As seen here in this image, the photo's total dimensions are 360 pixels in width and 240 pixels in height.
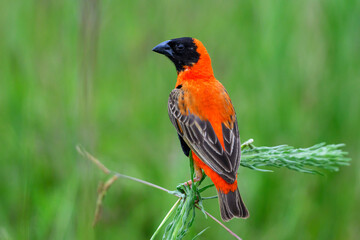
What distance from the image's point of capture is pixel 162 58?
193 inches

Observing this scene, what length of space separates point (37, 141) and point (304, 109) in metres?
2.45

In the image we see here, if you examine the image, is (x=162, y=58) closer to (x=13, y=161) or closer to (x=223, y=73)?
(x=223, y=73)

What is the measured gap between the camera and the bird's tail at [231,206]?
282cm

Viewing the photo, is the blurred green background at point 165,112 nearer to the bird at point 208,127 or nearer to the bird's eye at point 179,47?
the bird's eye at point 179,47

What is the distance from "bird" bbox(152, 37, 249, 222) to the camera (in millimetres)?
2834

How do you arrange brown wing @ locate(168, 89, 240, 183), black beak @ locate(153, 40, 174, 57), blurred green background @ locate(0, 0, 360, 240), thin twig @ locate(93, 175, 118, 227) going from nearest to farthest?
thin twig @ locate(93, 175, 118, 227) → brown wing @ locate(168, 89, 240, 183) → blurred green background @ locate(0, 0, 360, 240) → black beak @ locate(153, 40, 174, 57)

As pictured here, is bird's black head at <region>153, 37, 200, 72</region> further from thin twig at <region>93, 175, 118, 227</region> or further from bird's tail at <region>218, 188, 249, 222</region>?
thin twig at <region>93, 175, 118, 227</region>

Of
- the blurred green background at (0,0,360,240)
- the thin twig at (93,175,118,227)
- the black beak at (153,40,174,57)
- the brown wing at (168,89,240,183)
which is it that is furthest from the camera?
the black beak at (153,40,174,57)

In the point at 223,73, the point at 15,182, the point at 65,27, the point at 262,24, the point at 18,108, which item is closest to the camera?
the point at 18,108

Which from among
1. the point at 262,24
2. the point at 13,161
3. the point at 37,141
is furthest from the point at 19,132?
the point at 262,24

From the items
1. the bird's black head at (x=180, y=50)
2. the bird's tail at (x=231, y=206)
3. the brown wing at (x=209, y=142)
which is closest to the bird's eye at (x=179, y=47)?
the bird's black head at (x=180, y=50)

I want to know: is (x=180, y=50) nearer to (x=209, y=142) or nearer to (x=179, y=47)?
(x=179, y=47)

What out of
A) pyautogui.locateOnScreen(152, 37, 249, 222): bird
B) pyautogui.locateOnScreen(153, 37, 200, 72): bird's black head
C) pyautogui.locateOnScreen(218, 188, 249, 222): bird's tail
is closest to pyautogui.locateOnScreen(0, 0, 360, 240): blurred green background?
pyautogui.locateOnScreen(153, 37, 200, 72): bird's black head

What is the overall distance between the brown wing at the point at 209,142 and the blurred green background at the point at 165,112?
78 cm
